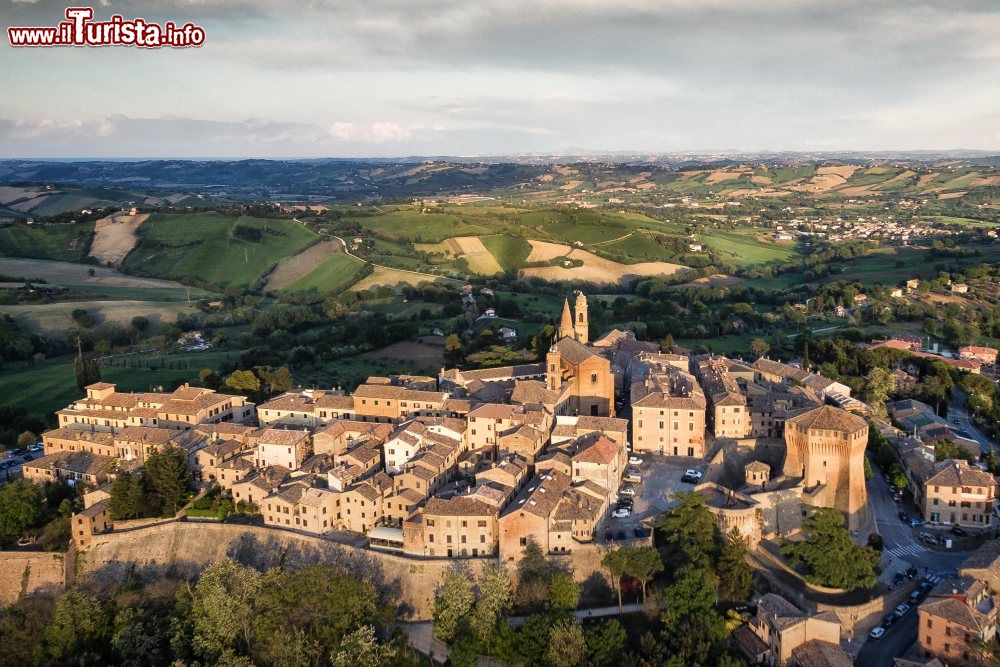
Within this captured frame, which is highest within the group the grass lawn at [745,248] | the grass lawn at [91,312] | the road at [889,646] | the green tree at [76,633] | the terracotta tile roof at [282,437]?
the grass lawn at [745,248]

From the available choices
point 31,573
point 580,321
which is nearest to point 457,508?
point 31,573

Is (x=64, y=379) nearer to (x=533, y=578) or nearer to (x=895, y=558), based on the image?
(x=533, y=578)

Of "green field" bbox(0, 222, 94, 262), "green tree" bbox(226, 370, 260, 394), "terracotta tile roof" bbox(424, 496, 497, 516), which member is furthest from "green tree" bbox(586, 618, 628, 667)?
"green field" bbox(0, 222, 94, 262)

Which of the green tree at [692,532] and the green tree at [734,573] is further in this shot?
the green tree at [692,532]

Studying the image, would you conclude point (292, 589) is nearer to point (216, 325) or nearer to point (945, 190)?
point (216, 325)

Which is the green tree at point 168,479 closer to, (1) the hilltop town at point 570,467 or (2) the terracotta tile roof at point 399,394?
(1) the hilltop town at point 570,467

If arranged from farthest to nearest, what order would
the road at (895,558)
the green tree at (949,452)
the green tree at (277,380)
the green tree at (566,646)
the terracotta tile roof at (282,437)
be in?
1. the green tree at (277,380)
2. the terracotta tile roof at (282,437)
3. the green tree at (949,452)
4. the road at (895,558)
5. the green tree at (566,646)

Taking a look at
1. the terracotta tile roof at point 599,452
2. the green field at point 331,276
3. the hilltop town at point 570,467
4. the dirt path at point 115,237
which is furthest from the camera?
the dirt path at point 115,237

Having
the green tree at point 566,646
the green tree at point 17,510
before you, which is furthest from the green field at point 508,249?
the green tree at point 566,646

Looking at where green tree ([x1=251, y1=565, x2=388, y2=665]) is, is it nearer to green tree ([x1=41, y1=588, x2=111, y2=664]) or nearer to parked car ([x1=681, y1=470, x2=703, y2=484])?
green tree ([x1=41, y1=588, x2=111, y2=664])
